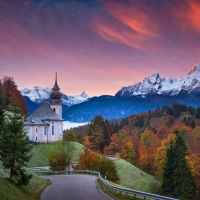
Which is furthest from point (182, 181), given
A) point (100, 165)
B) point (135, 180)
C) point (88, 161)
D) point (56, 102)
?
point (56, 102)

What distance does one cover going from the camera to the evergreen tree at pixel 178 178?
206 ft

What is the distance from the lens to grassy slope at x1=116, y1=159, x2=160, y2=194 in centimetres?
6856

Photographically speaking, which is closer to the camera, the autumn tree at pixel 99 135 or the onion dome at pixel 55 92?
the onion dome at pixel 55 92

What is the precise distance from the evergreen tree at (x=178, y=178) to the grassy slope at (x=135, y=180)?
5.82 meters

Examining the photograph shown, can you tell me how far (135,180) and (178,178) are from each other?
12571 millimetres

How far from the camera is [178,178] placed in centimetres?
6406

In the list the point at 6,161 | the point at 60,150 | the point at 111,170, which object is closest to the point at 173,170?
the point at 111,170

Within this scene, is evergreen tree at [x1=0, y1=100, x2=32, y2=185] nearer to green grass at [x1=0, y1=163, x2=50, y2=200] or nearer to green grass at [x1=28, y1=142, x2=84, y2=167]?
green grass at [x1=0, y1=163, x2=50, y2=200]

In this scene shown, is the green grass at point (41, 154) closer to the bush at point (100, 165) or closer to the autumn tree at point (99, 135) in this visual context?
the bush at point (100, 165)

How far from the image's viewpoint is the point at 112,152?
399ft

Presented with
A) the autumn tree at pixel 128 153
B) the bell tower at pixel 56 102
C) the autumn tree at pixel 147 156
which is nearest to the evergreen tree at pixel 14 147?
the bell tower at pixel 56 102

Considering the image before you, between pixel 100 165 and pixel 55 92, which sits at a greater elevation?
pixel 55 92

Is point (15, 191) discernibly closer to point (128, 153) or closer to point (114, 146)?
point (128, 153)

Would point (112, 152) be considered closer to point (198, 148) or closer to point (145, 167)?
point (145, 167)
